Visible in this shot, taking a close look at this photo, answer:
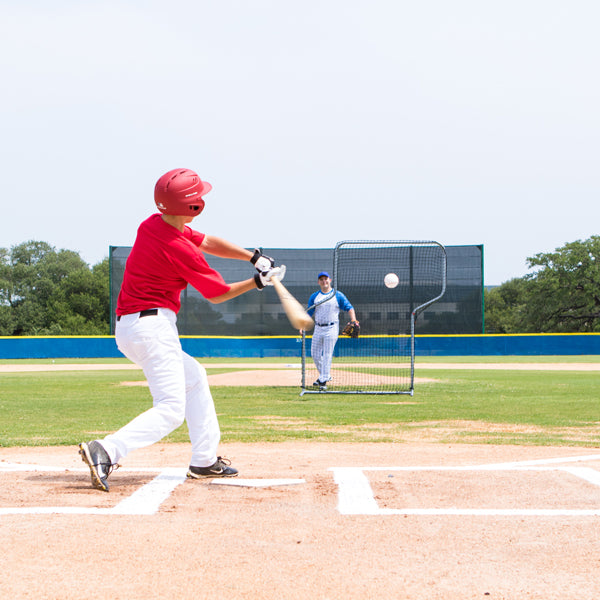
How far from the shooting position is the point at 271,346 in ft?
113

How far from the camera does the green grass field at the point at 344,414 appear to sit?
303 inches

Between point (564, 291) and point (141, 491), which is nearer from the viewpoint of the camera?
point (141, 491)

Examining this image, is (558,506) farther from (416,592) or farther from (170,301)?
(170,301)

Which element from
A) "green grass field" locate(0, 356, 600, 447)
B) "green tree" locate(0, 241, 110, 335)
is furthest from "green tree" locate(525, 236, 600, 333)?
"green grass field" locate(0, 356, 600, 447)

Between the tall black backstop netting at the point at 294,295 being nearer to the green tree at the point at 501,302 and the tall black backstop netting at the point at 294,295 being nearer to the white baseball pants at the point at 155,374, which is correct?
the white baseball pants at the point at 155,374

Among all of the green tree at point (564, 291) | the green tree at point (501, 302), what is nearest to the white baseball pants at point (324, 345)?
the green tree at point (564, 291)

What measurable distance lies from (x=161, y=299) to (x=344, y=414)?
558 cm

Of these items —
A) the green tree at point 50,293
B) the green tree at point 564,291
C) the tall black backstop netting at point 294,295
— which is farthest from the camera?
the green tree at point 50,293

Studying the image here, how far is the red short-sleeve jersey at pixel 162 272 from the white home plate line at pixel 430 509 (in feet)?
4.72

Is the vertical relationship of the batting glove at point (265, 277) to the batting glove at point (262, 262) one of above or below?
below

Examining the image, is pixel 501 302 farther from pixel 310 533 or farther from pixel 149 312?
pixel 310 533

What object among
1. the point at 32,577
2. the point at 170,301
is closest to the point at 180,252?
the point at 170,301

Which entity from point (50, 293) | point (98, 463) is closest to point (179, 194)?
point (98, 463)

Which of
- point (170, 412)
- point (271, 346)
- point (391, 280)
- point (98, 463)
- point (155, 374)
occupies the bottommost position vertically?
point (271, 346)
